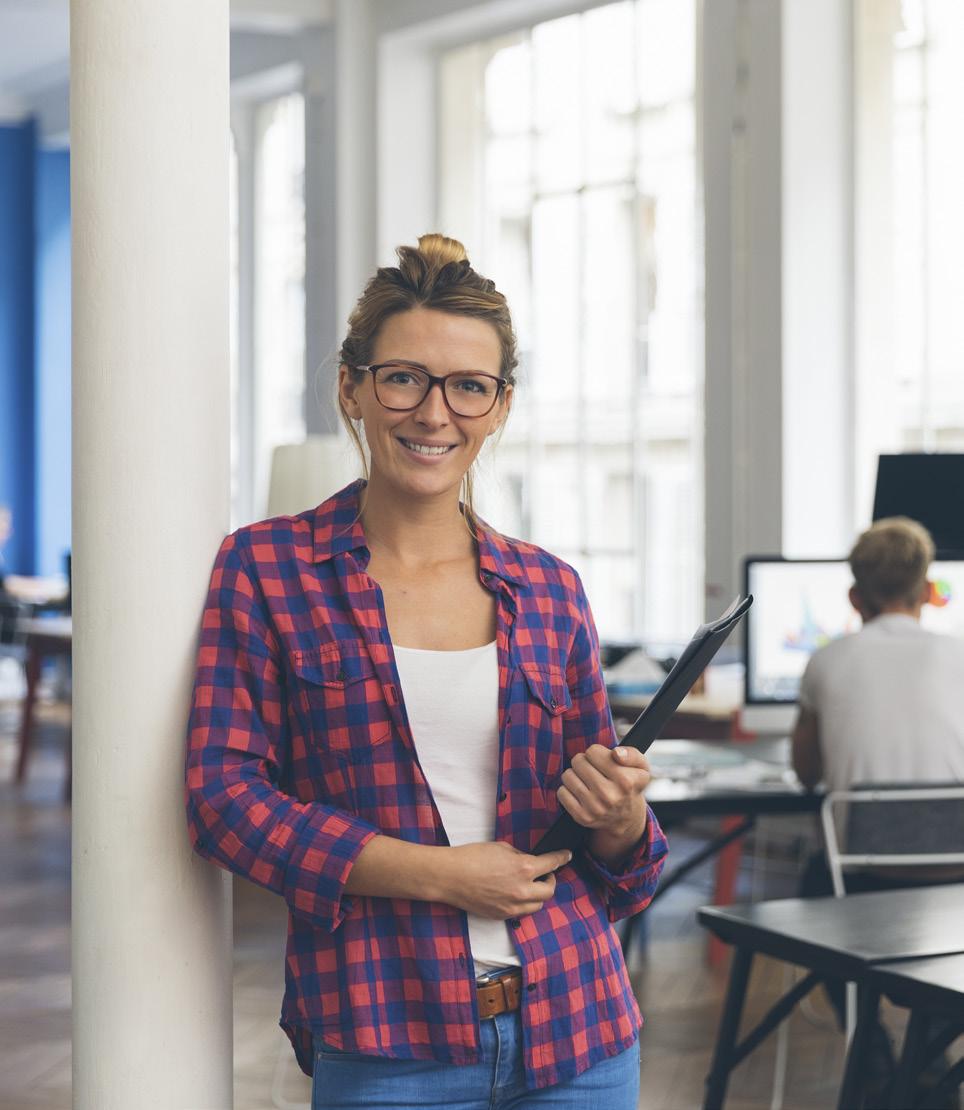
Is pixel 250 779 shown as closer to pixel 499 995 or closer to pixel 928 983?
pixel 499 995

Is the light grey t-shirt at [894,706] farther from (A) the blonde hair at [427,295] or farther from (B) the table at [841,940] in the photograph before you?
(A) the blonde hair at [427,295]

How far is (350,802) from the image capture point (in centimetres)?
158

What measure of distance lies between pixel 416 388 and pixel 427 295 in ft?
0.31

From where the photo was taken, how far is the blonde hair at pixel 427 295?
1635 mm

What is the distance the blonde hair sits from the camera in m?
1.63

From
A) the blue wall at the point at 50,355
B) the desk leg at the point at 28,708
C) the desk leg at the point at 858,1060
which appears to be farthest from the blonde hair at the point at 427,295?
the blue wall at the point at 50,355

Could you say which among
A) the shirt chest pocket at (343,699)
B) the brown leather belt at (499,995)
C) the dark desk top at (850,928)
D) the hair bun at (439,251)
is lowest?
the dark desk top at (850,928)

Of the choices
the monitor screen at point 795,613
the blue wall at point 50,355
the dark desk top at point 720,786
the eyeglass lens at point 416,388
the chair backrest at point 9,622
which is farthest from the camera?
the blue wall at point 50,355

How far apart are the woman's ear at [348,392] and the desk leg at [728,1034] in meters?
1.64

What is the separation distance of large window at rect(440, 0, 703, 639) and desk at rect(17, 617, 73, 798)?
2414mm

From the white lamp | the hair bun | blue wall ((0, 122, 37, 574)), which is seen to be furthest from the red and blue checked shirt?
blue wall ((0, 122, 37, 574))

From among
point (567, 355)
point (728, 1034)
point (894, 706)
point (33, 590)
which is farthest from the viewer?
point (33, 590)

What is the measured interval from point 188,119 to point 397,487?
0.46 meters

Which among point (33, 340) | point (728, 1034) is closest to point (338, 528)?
point (728, 1034)
